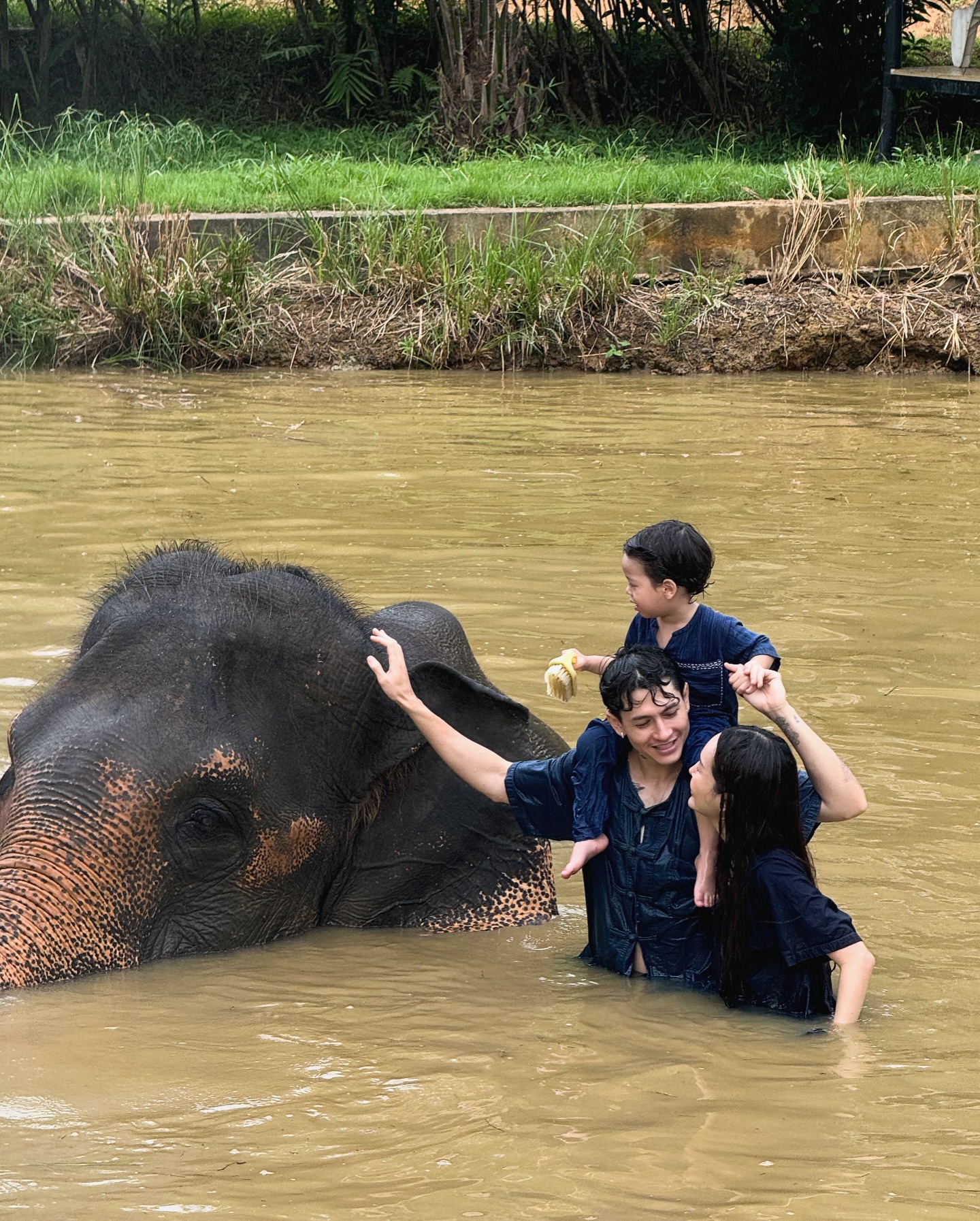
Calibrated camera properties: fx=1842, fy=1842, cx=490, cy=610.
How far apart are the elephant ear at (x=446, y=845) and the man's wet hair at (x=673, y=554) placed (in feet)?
1.19

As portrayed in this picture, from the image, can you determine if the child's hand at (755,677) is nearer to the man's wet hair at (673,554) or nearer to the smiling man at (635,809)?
the smiling man at (635,809)

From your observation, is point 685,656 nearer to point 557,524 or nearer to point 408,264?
point 557,524

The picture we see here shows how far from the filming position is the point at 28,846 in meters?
2.93

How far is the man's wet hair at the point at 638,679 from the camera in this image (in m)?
3.21

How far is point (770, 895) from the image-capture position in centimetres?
318

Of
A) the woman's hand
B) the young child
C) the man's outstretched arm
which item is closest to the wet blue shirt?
the young child

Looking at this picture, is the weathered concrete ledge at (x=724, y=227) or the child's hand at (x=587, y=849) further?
the weathered concrete ledge at (x=724, y=227)

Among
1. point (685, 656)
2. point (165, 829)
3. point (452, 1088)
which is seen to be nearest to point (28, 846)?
point (165, 829)

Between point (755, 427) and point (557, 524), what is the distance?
2229 mm

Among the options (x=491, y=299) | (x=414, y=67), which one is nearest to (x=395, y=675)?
(x=491, y=299)

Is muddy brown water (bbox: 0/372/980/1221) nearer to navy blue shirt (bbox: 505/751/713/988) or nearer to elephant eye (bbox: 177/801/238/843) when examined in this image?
navy blue shirt (bbox: 505/751/713/988)

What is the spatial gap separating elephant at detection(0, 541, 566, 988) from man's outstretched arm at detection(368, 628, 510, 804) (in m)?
0.08

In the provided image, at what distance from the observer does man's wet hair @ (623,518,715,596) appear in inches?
134

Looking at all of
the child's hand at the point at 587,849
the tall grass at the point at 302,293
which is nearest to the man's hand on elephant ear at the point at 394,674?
the child's hand at the point at 587,849
